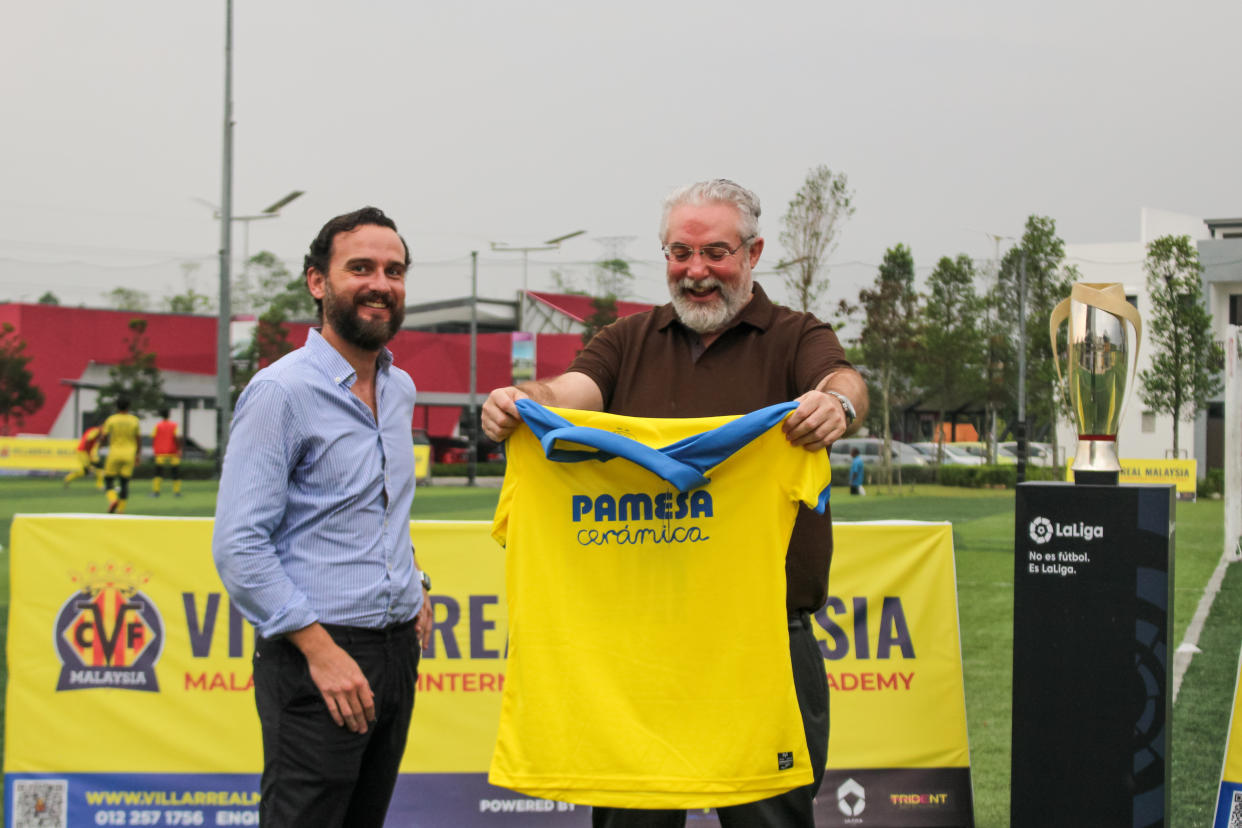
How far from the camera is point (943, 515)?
2250 centimetres

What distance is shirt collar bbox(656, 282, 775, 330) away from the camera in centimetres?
286

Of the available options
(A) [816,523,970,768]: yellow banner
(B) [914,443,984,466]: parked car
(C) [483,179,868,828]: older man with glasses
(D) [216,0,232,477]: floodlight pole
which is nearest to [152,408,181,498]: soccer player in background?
(D) [216,0,232,477]: floodlight pole

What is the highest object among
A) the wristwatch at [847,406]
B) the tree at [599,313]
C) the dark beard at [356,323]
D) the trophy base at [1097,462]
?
the tree at [599,313]

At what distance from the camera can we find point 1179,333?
122 ft

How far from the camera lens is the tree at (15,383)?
3700cm

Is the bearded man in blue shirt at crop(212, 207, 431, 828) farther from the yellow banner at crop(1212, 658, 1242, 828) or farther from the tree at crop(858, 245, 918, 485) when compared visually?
the tree at crop(858, 245, 918, 485)

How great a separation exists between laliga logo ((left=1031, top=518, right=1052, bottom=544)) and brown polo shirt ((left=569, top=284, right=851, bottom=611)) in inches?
57.5

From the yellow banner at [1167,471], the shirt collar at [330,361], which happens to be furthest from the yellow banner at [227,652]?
the yellow banner at [1167,471]

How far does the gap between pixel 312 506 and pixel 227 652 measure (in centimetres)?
212

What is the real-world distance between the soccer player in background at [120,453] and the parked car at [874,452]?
23453 mm

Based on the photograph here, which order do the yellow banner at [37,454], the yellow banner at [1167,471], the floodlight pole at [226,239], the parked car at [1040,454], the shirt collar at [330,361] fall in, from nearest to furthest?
1. the shirt collar at [330,361]
2. the floodlight pole at [226,239]
3. the yellow banner at [1167,471]
4. the yellow banner at [37,454]
5. the parked car at [1040,454]

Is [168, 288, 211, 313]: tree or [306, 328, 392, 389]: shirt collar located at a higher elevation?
[168, 288, 211, 313]: tree

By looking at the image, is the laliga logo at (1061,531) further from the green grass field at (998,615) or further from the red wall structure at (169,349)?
the red wall structure at (169,349)

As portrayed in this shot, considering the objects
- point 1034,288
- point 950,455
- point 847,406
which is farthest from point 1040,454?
point 847,406
